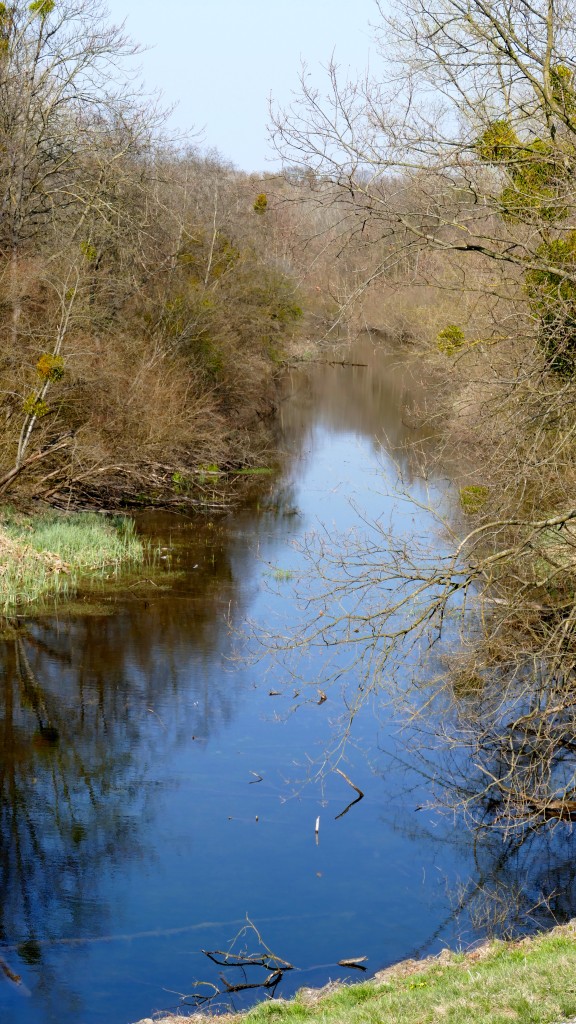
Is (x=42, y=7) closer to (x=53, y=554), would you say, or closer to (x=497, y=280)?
(x=53, y=554)

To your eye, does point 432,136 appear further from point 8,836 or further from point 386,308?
point 386,308

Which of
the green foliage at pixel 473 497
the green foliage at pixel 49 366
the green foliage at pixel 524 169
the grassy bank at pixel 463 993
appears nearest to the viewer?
the grassy bank at pixel 463 993

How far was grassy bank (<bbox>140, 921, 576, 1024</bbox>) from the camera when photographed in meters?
5.11

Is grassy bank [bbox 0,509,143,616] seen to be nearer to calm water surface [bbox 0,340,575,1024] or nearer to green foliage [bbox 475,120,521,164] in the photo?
calm water surface [bbox 0,340,575,1024]

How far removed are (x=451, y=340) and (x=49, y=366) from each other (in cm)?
881

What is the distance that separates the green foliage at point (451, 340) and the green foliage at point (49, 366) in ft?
27.4

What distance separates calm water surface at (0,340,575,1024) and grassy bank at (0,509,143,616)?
103 centimetres

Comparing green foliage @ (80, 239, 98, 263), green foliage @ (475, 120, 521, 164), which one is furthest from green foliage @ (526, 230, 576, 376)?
green foliage @ (80, 239, 98, 263)

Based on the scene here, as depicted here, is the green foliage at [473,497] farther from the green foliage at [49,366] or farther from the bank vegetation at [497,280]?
the green foliage at [49,366]

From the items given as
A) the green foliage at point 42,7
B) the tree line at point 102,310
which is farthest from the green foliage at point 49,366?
the green foliage at point 42,7

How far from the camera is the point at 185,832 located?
32.7 ft

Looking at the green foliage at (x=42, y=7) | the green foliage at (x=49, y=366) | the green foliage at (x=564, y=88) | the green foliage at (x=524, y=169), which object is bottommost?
the green foliage at (x=49, y=366)

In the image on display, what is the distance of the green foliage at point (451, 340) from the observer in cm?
1153

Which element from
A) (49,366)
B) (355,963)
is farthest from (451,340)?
(49,366)
